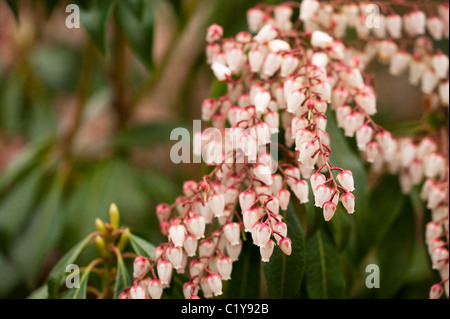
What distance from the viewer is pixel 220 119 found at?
1.11 metres

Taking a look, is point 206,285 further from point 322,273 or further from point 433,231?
point 433,231

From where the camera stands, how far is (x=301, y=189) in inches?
40.0

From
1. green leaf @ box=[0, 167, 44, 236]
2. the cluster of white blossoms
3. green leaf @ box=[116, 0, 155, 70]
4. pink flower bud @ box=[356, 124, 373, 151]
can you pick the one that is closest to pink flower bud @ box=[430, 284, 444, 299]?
the cluster of white blossoms

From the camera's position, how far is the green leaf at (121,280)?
1057 mm

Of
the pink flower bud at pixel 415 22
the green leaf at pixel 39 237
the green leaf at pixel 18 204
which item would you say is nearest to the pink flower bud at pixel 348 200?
the pink flower bud at pixel 415 22

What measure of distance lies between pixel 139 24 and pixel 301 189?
22.0 inches

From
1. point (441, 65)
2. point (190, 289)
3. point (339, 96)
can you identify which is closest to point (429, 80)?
point (441, 65)

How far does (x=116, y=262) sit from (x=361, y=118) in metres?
0.59

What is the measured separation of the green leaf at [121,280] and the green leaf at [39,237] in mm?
553

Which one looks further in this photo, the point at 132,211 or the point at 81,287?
the point at 132,211

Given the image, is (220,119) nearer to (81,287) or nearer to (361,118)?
(361,118)

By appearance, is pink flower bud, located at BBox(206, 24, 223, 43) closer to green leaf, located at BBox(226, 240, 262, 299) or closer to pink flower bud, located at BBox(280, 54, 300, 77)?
pink flower bud, located at BBox(280, 54, 300, 77)

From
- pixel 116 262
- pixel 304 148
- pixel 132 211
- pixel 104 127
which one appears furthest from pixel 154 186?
pixel 104 127

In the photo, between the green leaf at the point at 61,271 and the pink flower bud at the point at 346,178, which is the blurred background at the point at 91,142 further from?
the pink flower bud at the point at 346,178
